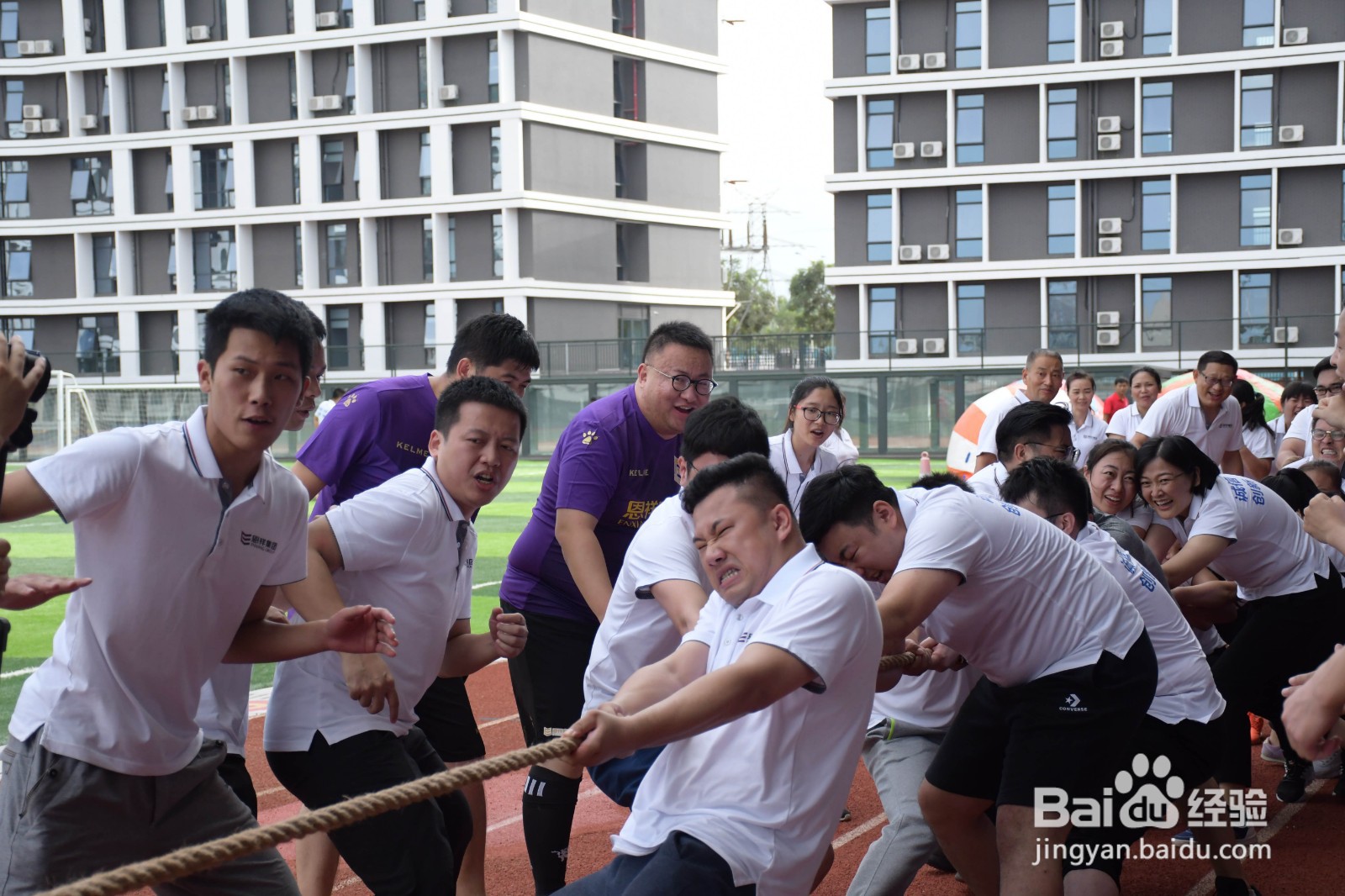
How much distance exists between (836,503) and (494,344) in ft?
5.78

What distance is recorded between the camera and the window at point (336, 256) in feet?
151

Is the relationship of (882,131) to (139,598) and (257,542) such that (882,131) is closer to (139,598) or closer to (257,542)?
(257,542)

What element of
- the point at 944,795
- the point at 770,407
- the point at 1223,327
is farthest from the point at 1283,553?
the point at 1223,327

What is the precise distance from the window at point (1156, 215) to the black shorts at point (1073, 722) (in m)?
36.5

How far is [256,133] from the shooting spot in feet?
152

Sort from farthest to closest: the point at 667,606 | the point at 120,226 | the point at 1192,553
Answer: the point at 120,226, the point at 1192,553, the point at 667,606

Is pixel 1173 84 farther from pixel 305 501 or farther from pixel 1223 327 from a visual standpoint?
pixel 305 501

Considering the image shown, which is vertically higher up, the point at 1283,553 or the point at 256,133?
the point at 256,133

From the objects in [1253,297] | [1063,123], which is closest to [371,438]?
[1063,123]

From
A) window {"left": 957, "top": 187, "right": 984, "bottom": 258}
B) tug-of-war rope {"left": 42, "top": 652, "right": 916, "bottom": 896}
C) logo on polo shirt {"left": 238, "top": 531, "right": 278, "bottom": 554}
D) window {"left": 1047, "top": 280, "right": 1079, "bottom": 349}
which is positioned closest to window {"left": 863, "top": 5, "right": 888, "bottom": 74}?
window {"left": 957, "top": 187, "right": 984, "bottom": 258}

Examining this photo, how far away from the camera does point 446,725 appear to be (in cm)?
504

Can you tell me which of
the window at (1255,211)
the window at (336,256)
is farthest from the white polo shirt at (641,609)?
the window at (336,256)

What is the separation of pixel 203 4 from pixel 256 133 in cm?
525

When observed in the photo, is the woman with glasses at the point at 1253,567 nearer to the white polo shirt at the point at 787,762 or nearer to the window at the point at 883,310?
the white polo shirt at the point at 787,762
